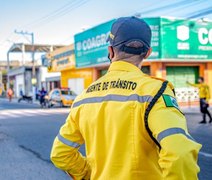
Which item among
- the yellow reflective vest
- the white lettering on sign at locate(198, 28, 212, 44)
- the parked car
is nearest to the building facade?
the white lettering on sign at locate(198, 28, 212, 44)

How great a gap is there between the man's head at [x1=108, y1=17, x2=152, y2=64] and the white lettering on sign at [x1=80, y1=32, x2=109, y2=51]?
2173 cm

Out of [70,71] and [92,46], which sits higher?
[92,46]

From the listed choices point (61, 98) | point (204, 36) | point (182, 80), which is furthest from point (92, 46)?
point (204, 36)

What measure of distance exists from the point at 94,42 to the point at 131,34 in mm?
24062

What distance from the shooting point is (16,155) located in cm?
776

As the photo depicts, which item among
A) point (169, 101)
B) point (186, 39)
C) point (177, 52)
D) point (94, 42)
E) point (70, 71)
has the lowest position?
point (169, 101)

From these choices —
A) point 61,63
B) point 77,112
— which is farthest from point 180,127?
point 61,63

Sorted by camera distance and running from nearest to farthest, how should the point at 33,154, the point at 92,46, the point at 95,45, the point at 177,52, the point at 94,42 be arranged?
the point at 33,154 → the point at 177,52 → the point at 95,45 → the point at 94,42 → the point at 92,46

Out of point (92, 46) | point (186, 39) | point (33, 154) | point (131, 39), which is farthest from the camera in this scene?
point (92, 46)

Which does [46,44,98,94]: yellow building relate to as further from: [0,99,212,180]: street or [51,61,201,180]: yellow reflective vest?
[51,61,201,180]: yellow reflective vest

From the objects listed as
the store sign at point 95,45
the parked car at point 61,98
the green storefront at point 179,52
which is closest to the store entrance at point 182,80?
the green storefront at point 179,52

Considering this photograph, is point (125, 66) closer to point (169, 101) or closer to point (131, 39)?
point (131, 39)

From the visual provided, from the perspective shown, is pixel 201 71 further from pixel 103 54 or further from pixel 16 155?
pixel 16 155

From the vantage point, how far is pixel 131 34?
173 centimetres
